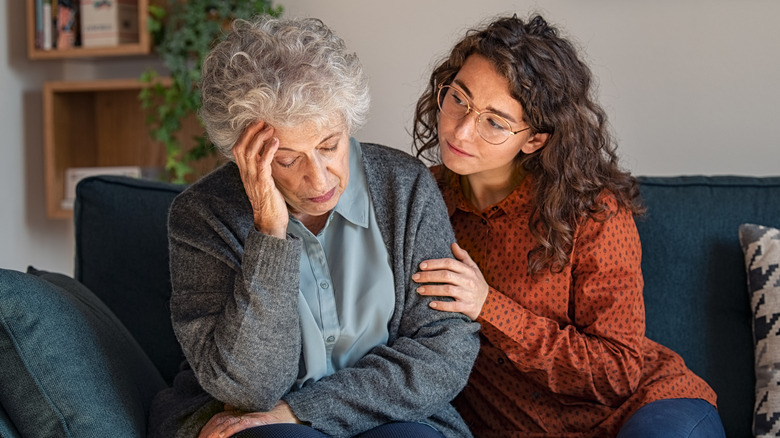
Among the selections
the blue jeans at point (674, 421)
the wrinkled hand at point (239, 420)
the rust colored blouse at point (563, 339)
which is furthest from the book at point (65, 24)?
the blue jeans at point (674, 421)

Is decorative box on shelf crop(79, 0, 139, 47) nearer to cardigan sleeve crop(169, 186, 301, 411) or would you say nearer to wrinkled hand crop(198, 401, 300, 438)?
cardigan sleeve crop(169, 186, 301, 411)

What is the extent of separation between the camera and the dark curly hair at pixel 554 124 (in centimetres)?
154

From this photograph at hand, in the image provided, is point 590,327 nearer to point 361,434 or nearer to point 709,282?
point 709,282

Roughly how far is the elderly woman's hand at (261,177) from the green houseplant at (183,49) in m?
1.24

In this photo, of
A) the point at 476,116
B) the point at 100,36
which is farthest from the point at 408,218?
the point at 100,36

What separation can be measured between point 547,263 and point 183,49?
1.67 meters

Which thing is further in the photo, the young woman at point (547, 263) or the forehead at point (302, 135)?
the young woman at point (547, 263)

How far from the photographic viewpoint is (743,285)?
1.78 metres

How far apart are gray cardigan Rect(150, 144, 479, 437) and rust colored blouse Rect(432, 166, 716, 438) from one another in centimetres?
14

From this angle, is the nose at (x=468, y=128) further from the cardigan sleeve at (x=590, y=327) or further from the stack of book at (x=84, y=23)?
the stack of book at (x=84, y=23)

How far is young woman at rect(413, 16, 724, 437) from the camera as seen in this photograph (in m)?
1.54

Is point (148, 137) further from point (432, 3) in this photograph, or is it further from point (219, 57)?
point (219, 57)

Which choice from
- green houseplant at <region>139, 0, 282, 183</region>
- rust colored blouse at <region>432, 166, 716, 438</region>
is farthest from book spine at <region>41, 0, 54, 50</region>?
rust colored blouse at <region>432, 166, 716, 438</region>

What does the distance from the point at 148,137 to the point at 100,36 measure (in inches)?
18.0
